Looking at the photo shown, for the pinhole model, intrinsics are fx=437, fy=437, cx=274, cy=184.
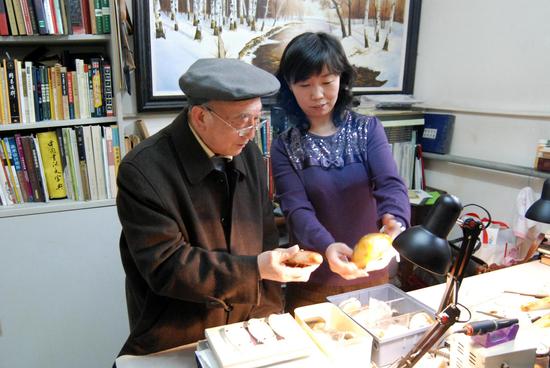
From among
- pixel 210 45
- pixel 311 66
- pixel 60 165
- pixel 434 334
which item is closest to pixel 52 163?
pixel 60 165

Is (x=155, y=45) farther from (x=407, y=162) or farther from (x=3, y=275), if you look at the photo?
(x=407, y=162)

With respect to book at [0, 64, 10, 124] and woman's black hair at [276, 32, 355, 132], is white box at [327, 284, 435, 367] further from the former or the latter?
book at [0, 64, 10, 124]

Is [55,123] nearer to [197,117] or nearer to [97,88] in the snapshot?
[97,88]

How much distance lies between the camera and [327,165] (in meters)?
1.62

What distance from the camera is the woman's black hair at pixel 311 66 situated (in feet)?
5.02

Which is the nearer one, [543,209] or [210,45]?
[543,209]

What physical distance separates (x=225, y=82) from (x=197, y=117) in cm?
15

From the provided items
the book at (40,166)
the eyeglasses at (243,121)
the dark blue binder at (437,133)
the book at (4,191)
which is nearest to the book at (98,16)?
the book at (40,166)

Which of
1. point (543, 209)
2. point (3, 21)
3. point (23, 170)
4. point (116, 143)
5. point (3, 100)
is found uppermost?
point (3, 21)

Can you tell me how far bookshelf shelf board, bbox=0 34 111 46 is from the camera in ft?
6.64

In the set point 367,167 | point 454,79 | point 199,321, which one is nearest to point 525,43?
point 454,79

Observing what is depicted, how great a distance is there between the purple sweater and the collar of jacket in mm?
475

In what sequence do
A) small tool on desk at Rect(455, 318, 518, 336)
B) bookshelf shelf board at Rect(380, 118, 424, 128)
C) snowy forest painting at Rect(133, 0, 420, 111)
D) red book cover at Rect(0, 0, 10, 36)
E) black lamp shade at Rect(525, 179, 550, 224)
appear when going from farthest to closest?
bookshelf shelf board at Rect(380, 118, 424, 128)
snowy forest painting at Rect(133, 0, 420, 111)
red book cover at Rect(0, 0, 10, 36)
black lamp shade at Rect(525, 179, 550, 224)
small tool on desk at Rect(455, 318, 518, 336)

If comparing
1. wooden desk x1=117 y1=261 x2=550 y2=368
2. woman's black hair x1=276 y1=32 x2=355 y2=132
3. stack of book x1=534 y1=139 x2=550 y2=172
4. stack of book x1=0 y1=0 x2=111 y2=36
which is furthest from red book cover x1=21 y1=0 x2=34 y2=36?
stack of book x1=534 y1=139 x2=550 y2=172
